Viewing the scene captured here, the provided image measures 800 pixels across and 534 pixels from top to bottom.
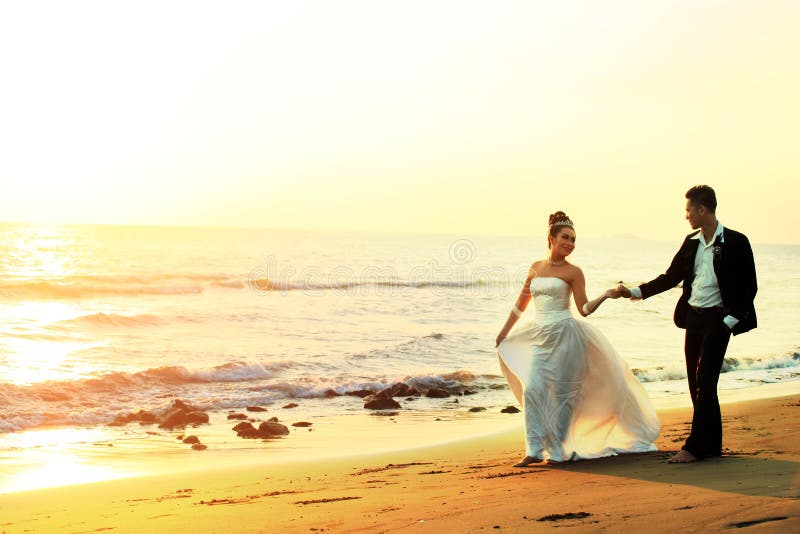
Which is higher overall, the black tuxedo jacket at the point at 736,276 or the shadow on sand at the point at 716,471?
the black tuxedo jacket at the point at 736,276

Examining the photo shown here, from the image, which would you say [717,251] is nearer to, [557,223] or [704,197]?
[704,197]

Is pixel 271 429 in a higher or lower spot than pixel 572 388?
lower

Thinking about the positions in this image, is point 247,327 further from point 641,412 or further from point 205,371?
point 641,412

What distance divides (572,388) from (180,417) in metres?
7.04

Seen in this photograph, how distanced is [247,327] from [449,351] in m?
8.51

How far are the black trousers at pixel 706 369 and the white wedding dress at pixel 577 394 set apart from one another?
76 centimetres

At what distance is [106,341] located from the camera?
73.3 ft

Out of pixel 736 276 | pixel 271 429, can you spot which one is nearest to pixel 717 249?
pixel 736 276

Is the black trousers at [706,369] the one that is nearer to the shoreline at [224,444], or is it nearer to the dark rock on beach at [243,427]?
the shoreline at [224,444]

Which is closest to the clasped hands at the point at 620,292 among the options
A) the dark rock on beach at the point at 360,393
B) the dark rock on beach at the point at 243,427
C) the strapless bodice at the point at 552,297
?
the strapless bodice at the point at 552,297

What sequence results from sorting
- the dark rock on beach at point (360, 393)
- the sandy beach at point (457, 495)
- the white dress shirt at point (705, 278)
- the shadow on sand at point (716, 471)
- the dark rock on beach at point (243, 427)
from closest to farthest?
the sandy beach at point (457, 495)
the shadow on sand at point (716, 471)
the white dress shirt at point (705, 278)
the dark rock on beach at point (243, 427)
the dark rock on beach at point (360, 393)

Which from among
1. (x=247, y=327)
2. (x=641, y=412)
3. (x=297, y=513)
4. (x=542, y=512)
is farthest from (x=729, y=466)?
(x=247, y=327)

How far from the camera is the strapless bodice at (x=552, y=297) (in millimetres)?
7281

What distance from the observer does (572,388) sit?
7.23m
